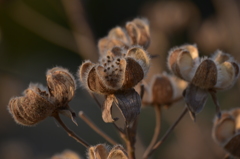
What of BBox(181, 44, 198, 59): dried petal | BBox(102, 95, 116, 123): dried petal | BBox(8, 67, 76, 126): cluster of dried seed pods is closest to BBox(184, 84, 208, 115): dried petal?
BBox(181, 44, 198, 59): dried petal

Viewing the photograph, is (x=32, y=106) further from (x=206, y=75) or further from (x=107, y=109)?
(x=206, y=75)

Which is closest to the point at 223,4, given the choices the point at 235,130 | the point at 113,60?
the point at 235,130

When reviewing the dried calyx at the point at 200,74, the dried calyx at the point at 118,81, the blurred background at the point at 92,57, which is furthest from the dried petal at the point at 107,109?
the blurred background at the point at 92,57

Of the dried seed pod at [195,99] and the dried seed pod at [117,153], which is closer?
the dried seed pod at [117,153]

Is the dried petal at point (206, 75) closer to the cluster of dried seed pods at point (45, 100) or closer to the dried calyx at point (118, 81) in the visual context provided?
the dried calyx at point (118, 81)

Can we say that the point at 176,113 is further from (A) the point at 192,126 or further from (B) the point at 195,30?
(B) the point at 195,30

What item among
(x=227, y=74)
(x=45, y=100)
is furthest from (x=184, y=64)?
→ (x=45, y=100)
